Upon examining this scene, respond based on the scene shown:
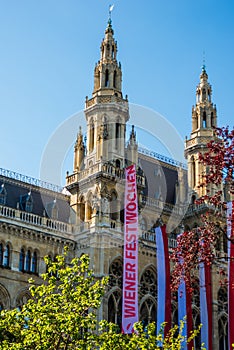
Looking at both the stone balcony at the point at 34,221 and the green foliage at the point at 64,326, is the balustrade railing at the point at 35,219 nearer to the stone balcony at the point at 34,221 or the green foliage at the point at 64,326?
the stone balcony at the point at 34,221

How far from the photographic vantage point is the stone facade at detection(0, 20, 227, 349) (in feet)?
171

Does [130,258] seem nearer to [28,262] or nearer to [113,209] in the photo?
[113,209]

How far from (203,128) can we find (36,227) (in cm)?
2242

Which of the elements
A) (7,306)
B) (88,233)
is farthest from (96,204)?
(7,306)

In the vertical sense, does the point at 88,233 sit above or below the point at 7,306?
above

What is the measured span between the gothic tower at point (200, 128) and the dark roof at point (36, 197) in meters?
13.7

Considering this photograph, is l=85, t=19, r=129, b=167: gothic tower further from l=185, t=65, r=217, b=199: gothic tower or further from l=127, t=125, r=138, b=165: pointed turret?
l=185, t=65, r=217, b=199: gothic tower

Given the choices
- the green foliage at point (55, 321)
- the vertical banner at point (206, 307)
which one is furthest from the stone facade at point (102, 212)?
the green foliage at point (55, 321)

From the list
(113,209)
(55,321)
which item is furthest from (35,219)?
(55,321)

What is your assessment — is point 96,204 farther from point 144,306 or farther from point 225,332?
point 225,332

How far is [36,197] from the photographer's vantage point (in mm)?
58156

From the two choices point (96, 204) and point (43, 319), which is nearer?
point (43, 319)

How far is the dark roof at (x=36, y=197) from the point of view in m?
56.0

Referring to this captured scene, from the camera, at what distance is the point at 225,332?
198ft
